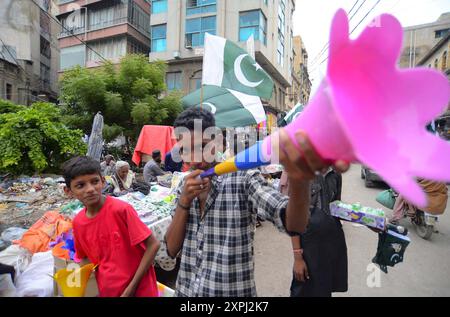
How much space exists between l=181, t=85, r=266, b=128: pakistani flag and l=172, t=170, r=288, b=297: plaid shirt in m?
2.26

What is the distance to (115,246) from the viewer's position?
158 cm

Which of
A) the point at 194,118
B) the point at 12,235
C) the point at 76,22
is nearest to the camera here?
the point at 194,118

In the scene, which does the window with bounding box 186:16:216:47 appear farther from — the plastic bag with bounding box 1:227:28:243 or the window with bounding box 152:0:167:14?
the plastic bag with bounding box 1:227:28:243

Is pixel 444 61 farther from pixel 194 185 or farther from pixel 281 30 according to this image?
pixel 194 185

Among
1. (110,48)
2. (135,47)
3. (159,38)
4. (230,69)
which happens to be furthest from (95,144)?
(110,48)

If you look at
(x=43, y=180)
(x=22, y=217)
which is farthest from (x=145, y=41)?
(x=22, y=217)

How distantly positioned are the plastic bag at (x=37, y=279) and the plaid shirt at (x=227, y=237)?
164 cm

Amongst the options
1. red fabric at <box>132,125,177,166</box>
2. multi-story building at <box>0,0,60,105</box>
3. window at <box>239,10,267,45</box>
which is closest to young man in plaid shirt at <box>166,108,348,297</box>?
red fabric at <box>132,125,177,166</box>

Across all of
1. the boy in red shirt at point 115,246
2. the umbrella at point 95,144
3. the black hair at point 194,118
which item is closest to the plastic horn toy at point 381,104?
the black hair at point 194,118

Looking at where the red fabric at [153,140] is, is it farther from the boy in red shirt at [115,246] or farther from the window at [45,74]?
the window at [45,74]

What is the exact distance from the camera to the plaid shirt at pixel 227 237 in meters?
1.21

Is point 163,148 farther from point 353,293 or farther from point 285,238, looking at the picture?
point 353,293

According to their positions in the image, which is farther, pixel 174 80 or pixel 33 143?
pixel 174 80

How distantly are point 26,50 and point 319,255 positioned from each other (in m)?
28.1
